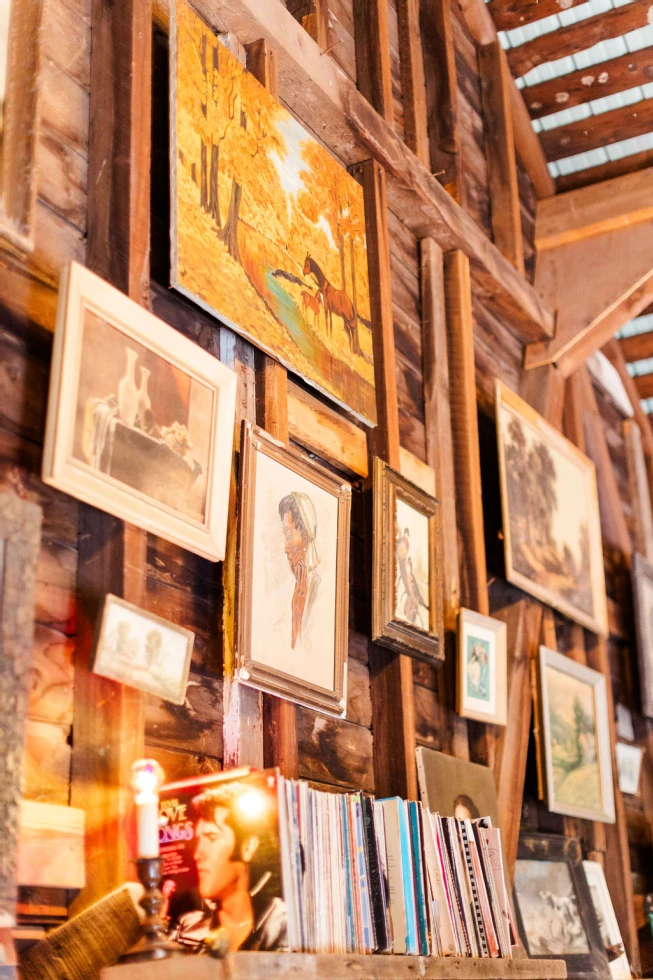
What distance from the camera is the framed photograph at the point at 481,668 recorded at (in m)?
3.31

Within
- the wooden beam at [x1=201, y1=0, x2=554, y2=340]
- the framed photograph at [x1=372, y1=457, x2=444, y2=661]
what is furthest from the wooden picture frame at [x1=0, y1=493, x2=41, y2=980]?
the wooden beam at [x1=201, y1=0, x2=554, y2=340]

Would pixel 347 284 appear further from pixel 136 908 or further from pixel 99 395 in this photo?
pixel 136 908

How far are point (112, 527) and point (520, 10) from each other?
3.41 m

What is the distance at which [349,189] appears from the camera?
10.7 ft

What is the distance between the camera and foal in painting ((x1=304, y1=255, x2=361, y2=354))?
296 centimetres

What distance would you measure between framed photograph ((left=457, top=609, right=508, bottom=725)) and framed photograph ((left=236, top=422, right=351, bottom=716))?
2.31ft

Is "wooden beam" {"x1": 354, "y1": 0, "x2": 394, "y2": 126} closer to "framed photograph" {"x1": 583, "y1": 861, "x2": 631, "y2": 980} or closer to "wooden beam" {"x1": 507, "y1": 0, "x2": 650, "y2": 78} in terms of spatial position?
"wooden beam" {"x1": 507, "y1": 0, "x2": 650, "y2": 78}

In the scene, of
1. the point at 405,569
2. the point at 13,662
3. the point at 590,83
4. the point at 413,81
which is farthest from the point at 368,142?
the point at 13,662

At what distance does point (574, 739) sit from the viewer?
3945 millimetres

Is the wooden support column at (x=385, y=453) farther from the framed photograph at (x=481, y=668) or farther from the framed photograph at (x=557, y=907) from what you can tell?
the framed photograph at (x=557, y=907)

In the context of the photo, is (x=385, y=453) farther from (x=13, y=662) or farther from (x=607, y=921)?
(x=607, y=921)

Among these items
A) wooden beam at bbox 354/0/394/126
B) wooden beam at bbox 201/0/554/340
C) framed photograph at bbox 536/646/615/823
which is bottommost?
framed photograph at bbox 536/646/615/823

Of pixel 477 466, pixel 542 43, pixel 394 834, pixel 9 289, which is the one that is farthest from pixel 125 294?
pixel 542 43

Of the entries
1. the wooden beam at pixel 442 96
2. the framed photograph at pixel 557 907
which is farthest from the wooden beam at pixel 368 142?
the framed photograph at pixel 557 907
